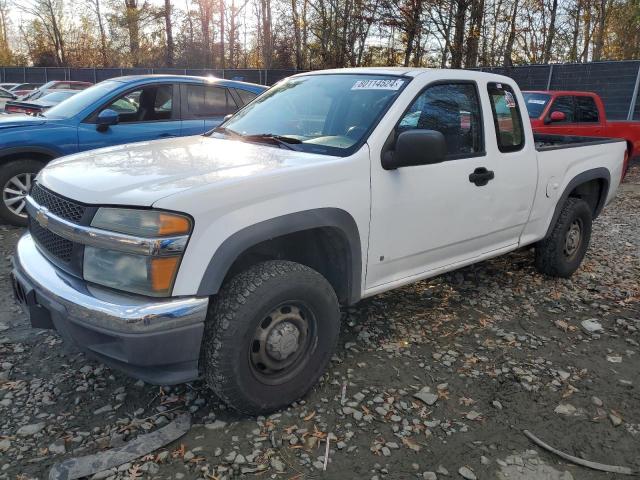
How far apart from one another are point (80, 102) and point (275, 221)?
16.0 ft

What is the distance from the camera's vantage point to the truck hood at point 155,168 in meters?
2.47

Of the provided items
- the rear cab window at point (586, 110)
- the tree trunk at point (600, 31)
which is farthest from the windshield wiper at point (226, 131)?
the tree trunk at point (600, 31)

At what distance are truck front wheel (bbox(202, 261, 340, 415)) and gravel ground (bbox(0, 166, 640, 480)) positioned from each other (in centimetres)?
17

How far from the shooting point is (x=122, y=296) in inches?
94.5

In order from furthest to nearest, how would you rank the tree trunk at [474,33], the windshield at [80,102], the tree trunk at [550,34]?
the tree trunk at [550,34]
the tree trunk at [474,33]
the windshield at [80,102]

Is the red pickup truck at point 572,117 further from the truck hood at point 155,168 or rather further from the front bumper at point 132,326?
the front bumper at point 132,326

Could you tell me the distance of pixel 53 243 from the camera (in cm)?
274

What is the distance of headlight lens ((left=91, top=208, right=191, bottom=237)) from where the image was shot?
2330mm

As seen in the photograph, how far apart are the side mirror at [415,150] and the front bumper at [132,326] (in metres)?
1.36

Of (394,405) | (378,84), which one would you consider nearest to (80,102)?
(378,84)

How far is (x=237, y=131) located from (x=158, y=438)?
2.10 m

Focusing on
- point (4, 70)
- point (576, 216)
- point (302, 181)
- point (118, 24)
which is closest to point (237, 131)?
point (302, 181)

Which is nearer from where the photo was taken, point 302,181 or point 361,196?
point 302,181

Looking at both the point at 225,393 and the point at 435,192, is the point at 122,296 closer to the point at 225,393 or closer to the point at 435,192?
the point at 225,393
